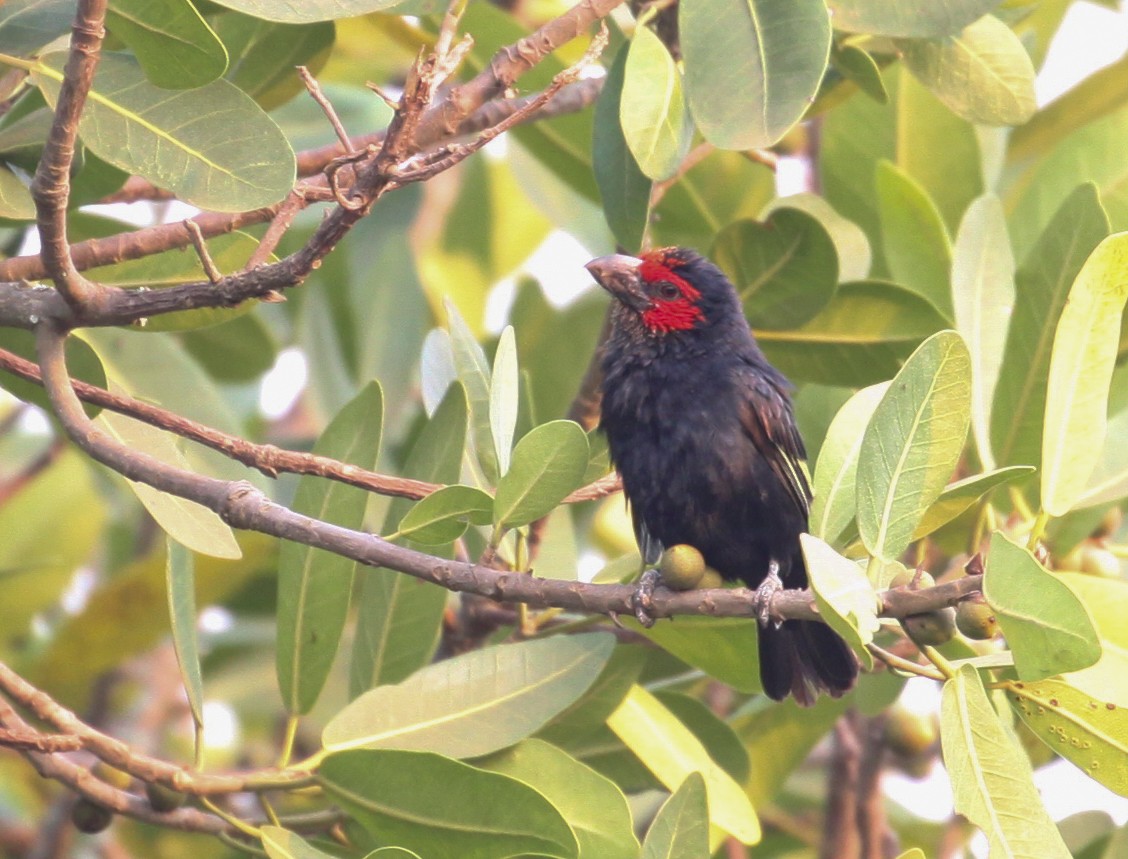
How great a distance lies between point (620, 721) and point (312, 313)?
2164 millimetres

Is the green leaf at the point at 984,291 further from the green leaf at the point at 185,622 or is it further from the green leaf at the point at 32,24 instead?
the green leaf at the point at 32,24

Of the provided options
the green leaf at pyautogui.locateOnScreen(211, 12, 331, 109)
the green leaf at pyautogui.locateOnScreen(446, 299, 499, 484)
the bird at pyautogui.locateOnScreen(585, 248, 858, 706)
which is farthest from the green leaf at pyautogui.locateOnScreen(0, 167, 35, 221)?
the bird at pyautogui.locateOnScreen(585, 248, 858, 706)

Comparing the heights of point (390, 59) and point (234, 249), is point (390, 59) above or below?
above

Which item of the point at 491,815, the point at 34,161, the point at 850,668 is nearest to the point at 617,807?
the point at 491,815

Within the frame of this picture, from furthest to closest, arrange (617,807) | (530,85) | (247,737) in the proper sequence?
(247,737) < (530,85) < (617,807)

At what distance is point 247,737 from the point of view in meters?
6.17

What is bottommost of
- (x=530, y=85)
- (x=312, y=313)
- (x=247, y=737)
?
(x=247, y=737)

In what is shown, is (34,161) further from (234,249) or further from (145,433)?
(145,433)

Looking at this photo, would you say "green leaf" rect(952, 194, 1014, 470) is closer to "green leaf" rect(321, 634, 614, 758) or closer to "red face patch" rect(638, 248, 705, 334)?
"red face patch" rect(638, 248, 705, 334)

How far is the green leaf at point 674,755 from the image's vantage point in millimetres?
3074

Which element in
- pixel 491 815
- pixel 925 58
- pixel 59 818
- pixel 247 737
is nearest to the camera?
pixel 491 815

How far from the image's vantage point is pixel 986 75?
11.2 ft

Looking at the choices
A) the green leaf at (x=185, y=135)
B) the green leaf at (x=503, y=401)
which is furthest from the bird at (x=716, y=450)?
the green leaf at (x=185, y=135)

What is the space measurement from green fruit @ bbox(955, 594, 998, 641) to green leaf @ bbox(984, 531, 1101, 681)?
A: 0.33 ft
